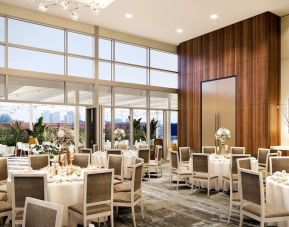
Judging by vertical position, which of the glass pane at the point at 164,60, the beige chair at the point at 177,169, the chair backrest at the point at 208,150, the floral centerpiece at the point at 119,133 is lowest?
the beige chair at the point at 177,169

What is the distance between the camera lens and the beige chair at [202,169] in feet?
20.8

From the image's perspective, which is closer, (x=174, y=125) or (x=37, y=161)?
(x=37, y=161)

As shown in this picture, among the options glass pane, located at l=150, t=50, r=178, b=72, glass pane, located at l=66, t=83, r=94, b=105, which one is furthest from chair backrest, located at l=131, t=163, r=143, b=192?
glass pane, located at l=150, t=50, r=178, b=72

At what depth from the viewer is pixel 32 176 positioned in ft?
11.7

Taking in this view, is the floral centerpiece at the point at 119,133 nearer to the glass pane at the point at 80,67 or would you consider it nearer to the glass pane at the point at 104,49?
the glass pane at the point at 80,67

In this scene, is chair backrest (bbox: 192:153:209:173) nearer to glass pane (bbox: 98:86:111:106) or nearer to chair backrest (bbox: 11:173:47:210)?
chair backrest (bbox: 11:173:47:210)

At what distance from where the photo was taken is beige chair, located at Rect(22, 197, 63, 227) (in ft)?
6.94

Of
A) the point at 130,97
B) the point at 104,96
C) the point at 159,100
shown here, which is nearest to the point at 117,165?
the point at 104,96

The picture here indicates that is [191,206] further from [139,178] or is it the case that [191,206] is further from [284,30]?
[284,30]

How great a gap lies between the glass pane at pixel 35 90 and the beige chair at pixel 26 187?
5.51 meters

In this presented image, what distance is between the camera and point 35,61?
29.2 ft

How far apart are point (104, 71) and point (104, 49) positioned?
31.3 inches

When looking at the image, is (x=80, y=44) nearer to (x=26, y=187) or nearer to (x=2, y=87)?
(x=2, y=87)

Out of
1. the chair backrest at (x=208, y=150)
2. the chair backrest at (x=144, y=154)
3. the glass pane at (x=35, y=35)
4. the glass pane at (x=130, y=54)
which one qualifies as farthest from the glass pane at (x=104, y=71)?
the chair backrest at (x=208, y=150)
